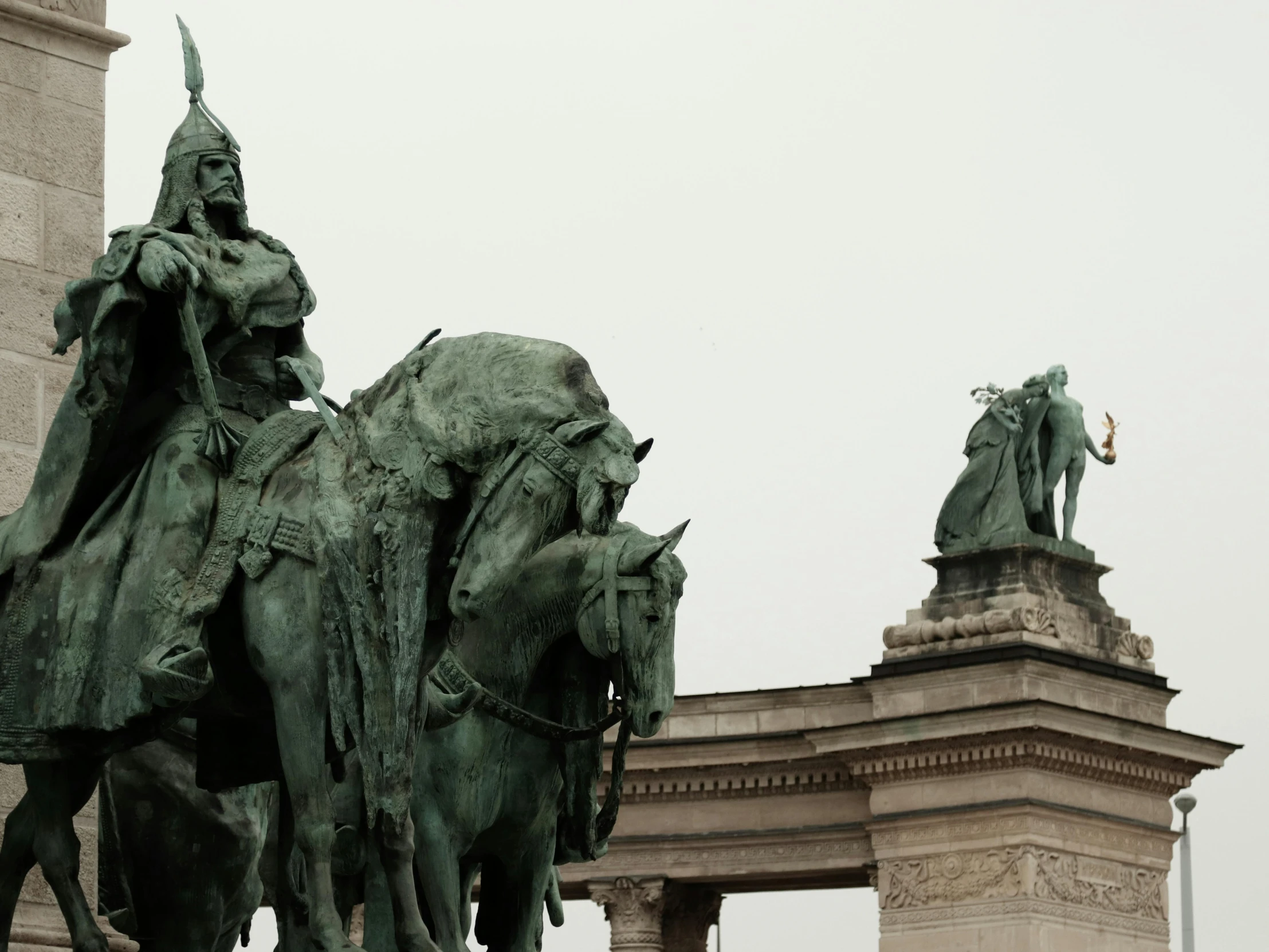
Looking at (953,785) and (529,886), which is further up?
(953,785)

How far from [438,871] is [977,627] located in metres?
22.9

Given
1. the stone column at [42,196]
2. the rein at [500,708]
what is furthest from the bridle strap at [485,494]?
the stone column at [42,196]

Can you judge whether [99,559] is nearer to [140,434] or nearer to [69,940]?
[140,434]

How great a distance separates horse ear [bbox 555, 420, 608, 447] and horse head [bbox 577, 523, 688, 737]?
1684 mm

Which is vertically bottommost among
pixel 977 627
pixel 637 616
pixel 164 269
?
Result: pixel 637 616

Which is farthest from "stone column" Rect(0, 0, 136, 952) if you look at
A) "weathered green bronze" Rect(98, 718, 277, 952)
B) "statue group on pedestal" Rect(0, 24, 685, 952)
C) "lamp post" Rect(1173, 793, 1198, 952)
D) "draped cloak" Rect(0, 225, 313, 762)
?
"lamp post" Rect(1173, 793, 1198, 952)

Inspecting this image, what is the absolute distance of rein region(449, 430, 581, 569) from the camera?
9.18 m

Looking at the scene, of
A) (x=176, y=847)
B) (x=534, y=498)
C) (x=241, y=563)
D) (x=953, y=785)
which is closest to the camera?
(x=534, y=498)

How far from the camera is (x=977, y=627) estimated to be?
35312 mm

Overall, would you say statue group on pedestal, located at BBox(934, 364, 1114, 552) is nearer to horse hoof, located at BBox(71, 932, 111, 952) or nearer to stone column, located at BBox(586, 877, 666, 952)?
stone column, located at BBox(586, 877, 666, 952)

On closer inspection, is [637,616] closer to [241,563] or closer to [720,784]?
[241,563]

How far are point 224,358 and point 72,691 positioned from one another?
1293mm

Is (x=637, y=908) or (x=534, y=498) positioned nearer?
(x=534, y=498)

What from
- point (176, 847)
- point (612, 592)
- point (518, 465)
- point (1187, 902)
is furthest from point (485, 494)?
point (1187, 902)
